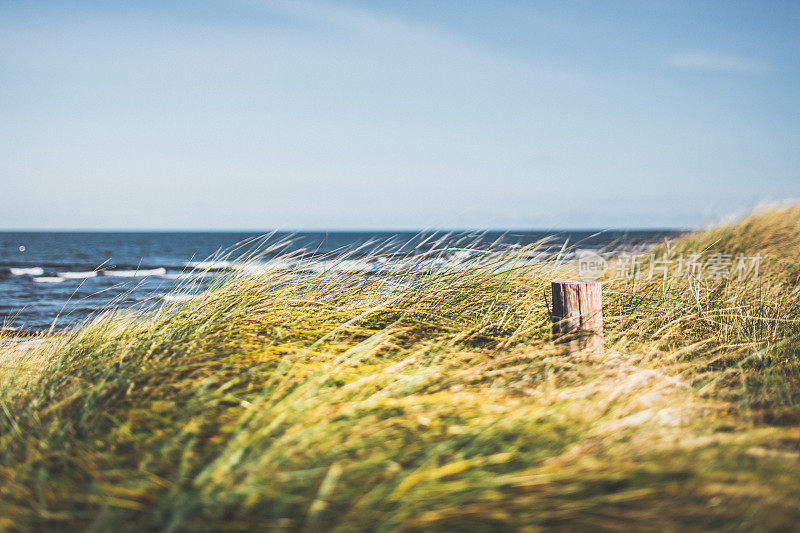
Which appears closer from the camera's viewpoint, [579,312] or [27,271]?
[579,312]

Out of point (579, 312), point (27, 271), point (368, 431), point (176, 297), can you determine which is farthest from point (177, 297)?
point (27, 271)

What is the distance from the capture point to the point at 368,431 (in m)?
1.82

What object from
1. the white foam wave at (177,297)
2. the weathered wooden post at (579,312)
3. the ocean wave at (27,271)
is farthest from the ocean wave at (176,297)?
the ocean wave at (27,271)

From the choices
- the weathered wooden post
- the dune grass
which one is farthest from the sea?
the weathered wooden post

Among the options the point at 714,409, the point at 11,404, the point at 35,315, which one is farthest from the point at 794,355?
the point at 35,315

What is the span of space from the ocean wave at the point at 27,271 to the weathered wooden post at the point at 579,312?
28.3 meters

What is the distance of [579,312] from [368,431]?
1616mm

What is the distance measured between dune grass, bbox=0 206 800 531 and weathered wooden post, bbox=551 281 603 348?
12 cm

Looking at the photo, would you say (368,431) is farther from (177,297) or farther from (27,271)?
(27,271)

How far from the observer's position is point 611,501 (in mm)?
1562

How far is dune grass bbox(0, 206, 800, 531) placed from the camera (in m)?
1.54

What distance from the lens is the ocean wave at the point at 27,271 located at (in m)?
24.7

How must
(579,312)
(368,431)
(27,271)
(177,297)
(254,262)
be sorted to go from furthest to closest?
1. (27,271)
2. (254,262)
3. (177,297)
4. (579,312)
5. (368,431)

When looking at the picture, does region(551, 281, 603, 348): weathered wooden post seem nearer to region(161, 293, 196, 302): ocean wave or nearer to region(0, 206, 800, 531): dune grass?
region(0, 206, 800, 531): dune grass
